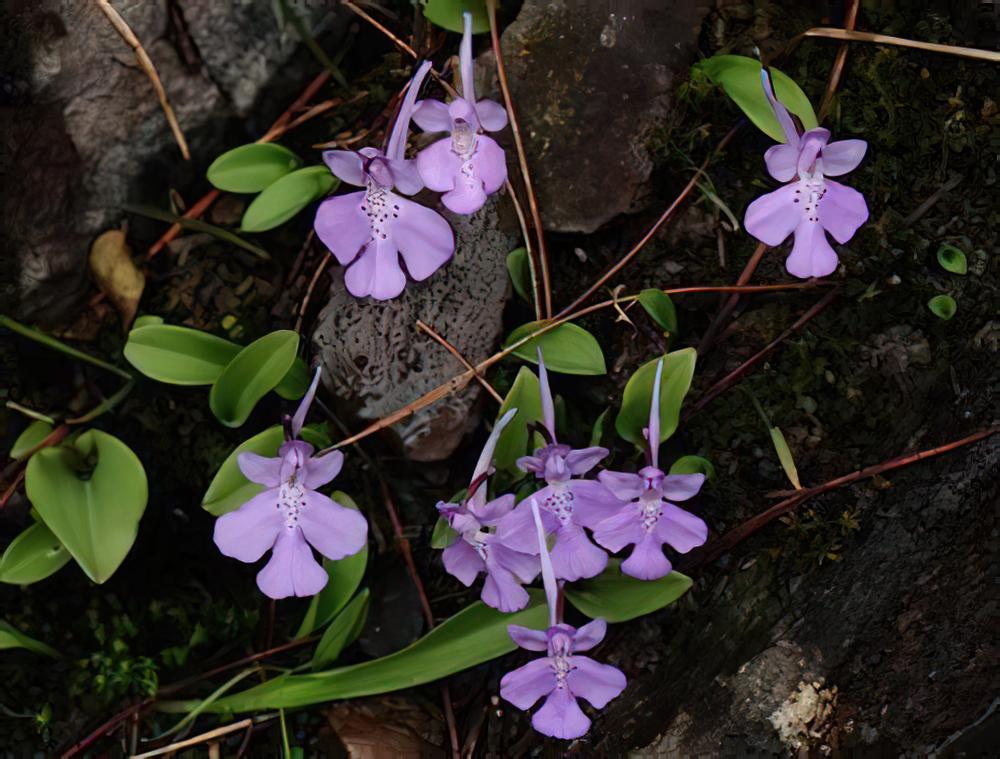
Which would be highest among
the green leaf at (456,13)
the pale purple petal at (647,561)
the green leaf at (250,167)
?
the green leaf at (456,13)

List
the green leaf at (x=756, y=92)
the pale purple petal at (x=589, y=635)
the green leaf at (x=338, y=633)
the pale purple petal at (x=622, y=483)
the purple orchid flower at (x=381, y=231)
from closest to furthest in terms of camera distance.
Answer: the pale purple petal at (x=589, y=635) < the pale purple petal at (x=622, y=483) < the purple orchid flower at (x=381, y=231) < the green leaf at (x=756, y=92) < the green leaf at (x=338, y=633)

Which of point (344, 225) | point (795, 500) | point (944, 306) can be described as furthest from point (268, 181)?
point (944, 306)

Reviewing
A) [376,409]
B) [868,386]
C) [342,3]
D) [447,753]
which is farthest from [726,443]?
[342,3]

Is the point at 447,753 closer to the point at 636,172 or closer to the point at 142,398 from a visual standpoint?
the point at 142,398

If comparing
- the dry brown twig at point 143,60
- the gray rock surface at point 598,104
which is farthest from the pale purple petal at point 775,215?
the dry brown twig at point 143,60

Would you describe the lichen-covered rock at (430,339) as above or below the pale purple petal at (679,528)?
above

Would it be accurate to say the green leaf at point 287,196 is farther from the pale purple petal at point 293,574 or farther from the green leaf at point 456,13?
the pale purple petal at point 293,574
